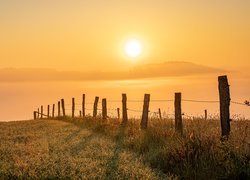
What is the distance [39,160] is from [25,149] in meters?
3.34

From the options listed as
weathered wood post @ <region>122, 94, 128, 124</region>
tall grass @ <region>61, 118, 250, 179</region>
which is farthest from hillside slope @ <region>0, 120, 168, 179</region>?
weathered wood post @ <region>122, 94, 128, 124</region>

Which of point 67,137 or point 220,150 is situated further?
point 67,137

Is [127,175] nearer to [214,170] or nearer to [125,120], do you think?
[214,170]

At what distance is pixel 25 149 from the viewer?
17328 millimetres

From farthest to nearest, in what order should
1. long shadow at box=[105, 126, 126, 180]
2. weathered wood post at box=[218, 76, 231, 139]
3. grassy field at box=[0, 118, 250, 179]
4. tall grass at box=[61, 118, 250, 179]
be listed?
weathered wood post at box=[218, 76, 231, 139] → long shadow at box=[105, 126, 126, 180] → grassy field at box=[0, 118, 250, 179] → tall grass at box=[61, 118, 250, 179]

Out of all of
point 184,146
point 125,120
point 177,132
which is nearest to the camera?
point 184,146

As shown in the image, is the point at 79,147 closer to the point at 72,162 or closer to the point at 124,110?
the point at 72,162

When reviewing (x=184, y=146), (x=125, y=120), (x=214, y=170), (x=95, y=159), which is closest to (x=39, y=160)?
(x=95, y=159)

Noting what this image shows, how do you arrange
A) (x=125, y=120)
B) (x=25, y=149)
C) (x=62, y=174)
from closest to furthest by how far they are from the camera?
(x=62, y=174) < (x=25, y=149) < (x=125, y=120)

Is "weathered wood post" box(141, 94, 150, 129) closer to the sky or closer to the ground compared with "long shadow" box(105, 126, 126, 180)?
closer to the sky

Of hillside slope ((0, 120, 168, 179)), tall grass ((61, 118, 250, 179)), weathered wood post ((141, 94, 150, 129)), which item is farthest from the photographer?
weathered wood post ((141, 94, 150, 129))

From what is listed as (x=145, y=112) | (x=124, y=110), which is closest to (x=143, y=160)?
(x=145, y=112)

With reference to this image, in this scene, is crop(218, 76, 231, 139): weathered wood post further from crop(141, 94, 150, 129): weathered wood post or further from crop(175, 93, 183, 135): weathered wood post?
crop(141, 94, 150, 129): weathered wood post

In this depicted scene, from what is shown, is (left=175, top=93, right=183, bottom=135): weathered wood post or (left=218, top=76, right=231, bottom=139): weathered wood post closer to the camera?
(left=218, top=76, right=231, bottom=139): weathered wood post
